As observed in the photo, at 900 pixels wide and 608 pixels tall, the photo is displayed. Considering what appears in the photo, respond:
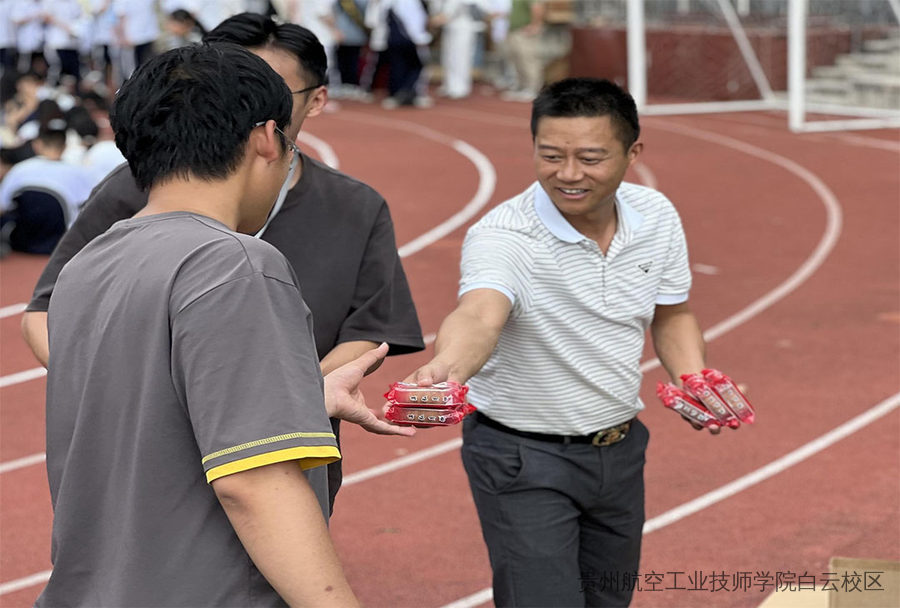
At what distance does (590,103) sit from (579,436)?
921mm

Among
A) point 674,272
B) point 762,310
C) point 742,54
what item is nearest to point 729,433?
point 762,310

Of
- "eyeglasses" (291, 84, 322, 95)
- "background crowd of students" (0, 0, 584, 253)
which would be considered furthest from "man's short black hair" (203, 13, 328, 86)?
"background crowd of students" (0, 0, 584, 253)

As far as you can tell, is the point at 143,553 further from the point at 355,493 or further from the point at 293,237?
the point at 355,493

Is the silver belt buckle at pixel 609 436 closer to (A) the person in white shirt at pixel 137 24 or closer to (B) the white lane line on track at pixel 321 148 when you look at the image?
(B) the white lane line on track at pixel 321 148

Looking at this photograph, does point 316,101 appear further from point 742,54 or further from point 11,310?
point 742,54

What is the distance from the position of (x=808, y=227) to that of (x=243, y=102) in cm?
953

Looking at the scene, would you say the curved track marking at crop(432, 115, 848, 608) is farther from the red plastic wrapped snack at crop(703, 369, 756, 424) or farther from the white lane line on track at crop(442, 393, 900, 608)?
the red plastic wrapped snack at crop(703, 369, 756, 424)

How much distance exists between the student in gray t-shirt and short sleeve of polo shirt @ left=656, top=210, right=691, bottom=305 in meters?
1.82

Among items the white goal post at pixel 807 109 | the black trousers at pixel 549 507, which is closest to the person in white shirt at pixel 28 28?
the white goal post at pixel 807 109

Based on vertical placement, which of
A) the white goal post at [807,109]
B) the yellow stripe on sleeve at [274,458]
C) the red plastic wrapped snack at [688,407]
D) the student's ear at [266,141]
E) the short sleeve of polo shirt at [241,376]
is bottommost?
the white goal post at [807,109]

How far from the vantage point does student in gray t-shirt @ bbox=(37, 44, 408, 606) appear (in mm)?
2127

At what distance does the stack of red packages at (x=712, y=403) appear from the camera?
383cm

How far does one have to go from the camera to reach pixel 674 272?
3975 millimetres

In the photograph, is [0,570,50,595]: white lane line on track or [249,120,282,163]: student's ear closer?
[249,120,282,163]: student's ear
